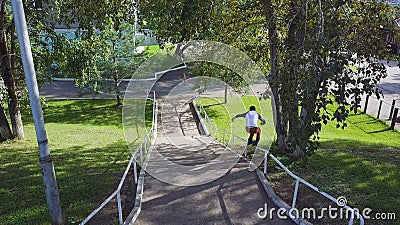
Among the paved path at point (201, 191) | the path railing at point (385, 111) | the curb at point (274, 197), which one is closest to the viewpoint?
the curb at point (274, 197)

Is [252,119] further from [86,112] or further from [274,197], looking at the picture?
[86,112]

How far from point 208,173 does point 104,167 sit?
2727 millimetres

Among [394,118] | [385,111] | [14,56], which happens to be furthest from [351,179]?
[385,111]

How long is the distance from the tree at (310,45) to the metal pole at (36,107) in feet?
11.2

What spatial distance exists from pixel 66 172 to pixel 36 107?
3.72 meters

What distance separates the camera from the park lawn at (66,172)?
5.82 meters

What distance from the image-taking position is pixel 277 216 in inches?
223

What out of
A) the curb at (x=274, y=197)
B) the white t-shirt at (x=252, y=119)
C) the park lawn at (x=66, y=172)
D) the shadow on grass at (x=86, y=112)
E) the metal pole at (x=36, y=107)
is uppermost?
the metal pole at (x=36, y=107)

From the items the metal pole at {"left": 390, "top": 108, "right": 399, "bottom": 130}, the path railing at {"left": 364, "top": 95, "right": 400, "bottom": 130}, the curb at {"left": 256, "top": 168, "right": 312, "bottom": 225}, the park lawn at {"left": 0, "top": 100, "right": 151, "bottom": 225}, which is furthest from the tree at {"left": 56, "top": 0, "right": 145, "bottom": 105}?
the metal pole at {"left": 390, "top": 108, "right": 399, "bottom": 130}

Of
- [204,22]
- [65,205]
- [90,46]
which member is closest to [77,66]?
[90,46]

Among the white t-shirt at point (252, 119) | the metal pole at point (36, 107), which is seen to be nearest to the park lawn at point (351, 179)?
the white t-shirt at point (252, 119)

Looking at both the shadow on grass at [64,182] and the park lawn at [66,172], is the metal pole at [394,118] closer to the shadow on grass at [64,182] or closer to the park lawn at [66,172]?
the park lawn at [66,172]

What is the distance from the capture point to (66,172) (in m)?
7.81

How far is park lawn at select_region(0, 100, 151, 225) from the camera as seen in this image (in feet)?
19.1
